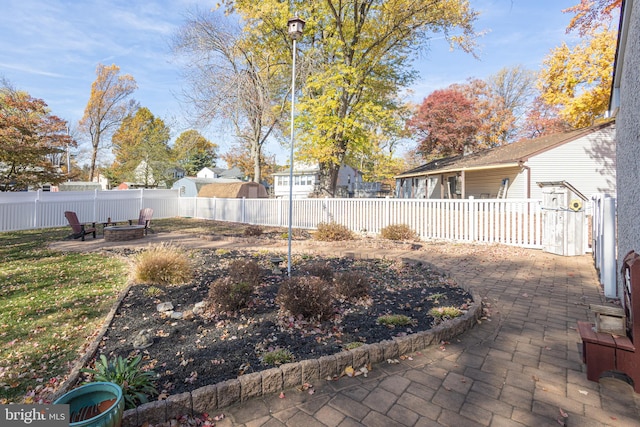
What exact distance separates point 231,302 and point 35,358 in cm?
171

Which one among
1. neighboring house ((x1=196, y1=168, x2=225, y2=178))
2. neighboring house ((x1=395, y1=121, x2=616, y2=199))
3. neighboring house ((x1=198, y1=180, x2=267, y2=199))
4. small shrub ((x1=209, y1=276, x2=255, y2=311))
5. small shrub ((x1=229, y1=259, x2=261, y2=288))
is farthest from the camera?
neighboring house ((x1=196, y1=168, x2=225, y2=178))

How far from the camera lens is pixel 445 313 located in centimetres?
332

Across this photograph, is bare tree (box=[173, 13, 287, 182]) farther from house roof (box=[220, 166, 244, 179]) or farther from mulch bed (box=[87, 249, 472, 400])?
house roof (box=[220, 166, 244, 179])

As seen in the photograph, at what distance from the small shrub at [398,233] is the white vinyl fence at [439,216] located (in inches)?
20.8

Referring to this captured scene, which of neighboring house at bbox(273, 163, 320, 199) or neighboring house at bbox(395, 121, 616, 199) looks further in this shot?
neighboring house at bbox(273, 163, 320, 199)

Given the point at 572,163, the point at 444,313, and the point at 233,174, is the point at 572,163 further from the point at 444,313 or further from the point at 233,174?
the point at 233,174

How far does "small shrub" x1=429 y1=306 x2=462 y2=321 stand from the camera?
3273 mm

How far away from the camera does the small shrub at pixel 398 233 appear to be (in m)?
8.83

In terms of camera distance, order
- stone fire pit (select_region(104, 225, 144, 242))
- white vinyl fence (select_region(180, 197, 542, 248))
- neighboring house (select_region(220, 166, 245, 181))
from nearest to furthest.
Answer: white vinyl fence (select_region(180, 197, 542, 248)) < stone fire pit (select_region(104, 225, 144, 242)) < neighboring house (select_region(220, 166, 245, 181))

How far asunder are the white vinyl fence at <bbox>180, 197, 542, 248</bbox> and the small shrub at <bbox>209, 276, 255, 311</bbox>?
270 inches

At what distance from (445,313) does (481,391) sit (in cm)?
113

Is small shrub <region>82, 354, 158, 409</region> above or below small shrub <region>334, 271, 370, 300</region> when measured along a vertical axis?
below

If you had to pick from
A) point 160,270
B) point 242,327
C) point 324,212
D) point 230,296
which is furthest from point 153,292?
point 324,212

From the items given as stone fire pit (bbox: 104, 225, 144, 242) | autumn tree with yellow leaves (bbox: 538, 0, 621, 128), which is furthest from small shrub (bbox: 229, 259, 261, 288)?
autumn tree with yellow leaves (bbox: 538, 0, 621, 128)
